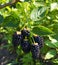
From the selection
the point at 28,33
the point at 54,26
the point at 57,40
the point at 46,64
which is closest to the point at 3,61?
the point at 46,64

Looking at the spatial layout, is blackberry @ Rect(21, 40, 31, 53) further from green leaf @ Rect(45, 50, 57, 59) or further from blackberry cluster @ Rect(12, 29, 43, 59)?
green leaf @ Rect(45, 50, 57, 59)

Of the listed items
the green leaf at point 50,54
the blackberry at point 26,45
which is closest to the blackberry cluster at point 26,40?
the blackberry at point 26,45

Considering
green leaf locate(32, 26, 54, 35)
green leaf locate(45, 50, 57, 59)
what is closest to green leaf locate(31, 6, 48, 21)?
green leaf locate(32, 26, 54, 35)

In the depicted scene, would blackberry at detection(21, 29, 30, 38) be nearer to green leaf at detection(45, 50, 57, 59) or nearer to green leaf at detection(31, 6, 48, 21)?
green leaf at detection(31, 6, 48, 21)

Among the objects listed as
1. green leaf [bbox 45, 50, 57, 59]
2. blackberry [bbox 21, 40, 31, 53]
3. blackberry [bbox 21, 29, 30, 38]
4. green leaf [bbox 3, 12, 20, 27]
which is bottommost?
green leaf [bbox 45, 50, 57, 59]

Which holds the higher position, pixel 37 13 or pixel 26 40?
pixel 37 13

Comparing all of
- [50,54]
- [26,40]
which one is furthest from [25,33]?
[50,54]

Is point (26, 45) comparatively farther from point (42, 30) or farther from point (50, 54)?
point (50, 54)

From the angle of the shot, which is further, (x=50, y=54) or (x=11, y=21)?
(x=50, y=54)

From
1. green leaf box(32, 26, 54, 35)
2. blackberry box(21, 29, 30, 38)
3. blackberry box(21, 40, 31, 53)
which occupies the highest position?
green leaf box(32, 26, 54, 35)

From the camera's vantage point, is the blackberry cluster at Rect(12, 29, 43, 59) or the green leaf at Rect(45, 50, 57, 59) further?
the green leaf at Rect(45, 50, 57, 59)

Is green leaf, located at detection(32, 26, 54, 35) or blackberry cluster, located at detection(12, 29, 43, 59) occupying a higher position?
green leaf, located at detection(32, 26, 54, 35)

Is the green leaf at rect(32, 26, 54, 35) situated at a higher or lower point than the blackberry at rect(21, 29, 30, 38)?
higher
